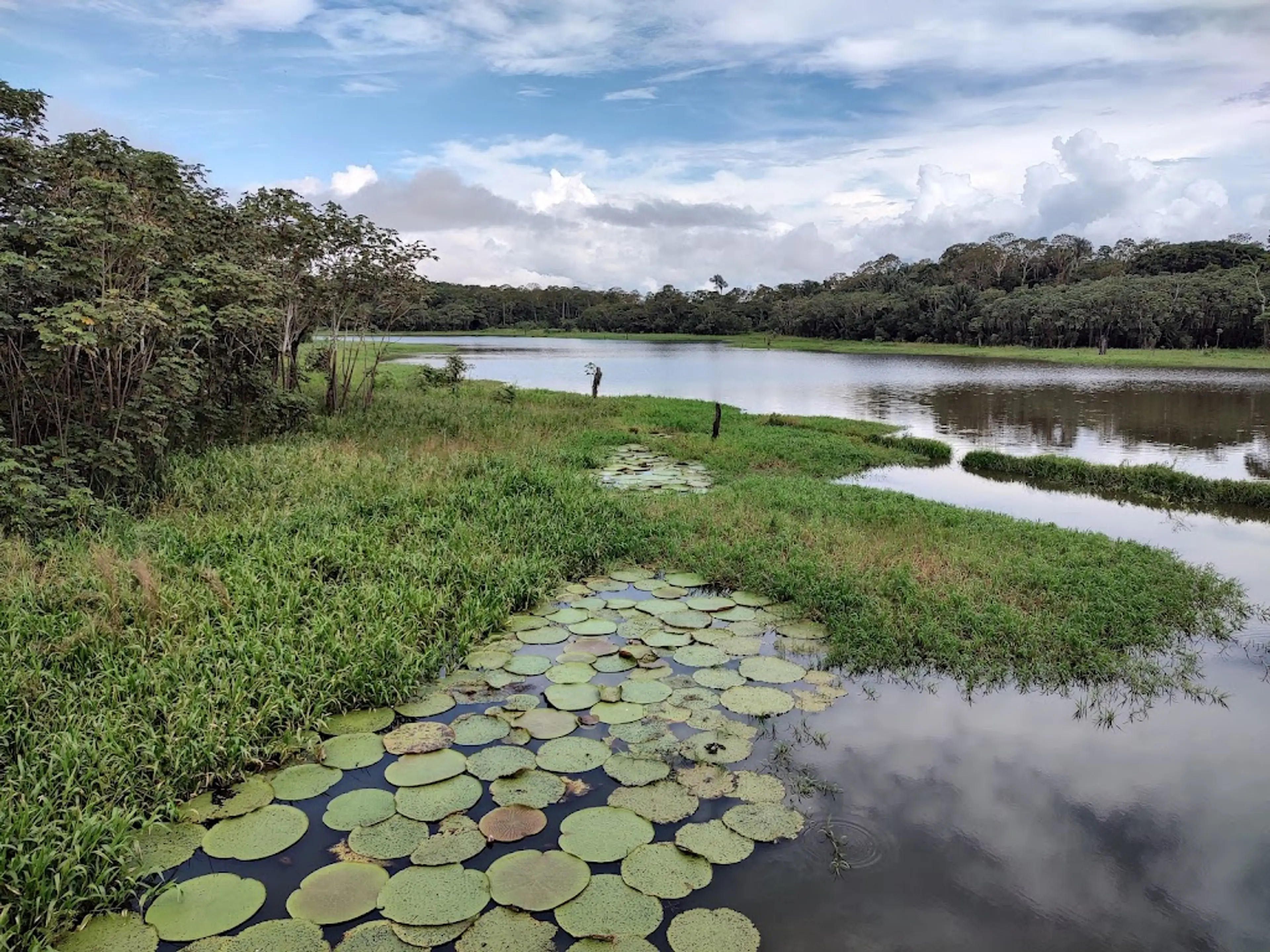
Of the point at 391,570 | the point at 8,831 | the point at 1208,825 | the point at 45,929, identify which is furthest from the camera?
the point at 391,570

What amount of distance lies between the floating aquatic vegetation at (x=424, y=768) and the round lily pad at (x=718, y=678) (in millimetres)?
1855

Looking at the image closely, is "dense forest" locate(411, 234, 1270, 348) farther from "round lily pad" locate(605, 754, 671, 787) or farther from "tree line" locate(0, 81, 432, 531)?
"round lily pad" locate(605, 754, 671, 787)

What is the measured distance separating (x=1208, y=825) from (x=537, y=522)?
21.1ft

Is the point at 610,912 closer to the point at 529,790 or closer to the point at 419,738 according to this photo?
the point at 529,790

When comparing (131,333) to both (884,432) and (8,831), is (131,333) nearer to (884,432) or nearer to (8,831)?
(8,831)

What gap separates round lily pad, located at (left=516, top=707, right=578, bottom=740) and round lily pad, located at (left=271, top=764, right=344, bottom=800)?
1.13 metres

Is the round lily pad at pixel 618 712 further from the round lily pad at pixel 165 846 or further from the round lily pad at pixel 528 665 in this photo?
the round lily pad at pixel 165 846

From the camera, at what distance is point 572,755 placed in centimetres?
454

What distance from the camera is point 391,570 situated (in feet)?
22.3

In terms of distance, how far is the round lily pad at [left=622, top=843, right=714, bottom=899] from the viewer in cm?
345

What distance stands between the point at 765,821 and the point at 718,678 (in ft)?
5.44

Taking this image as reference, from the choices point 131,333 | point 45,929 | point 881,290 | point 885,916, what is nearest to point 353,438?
point 131,333

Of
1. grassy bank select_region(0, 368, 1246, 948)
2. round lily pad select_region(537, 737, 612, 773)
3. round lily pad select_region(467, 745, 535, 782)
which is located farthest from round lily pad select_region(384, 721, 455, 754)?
round lily pad select_region(537, 737, 612, 773)

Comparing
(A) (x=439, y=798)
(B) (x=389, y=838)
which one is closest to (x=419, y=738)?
(A) (x=439, y=798)
